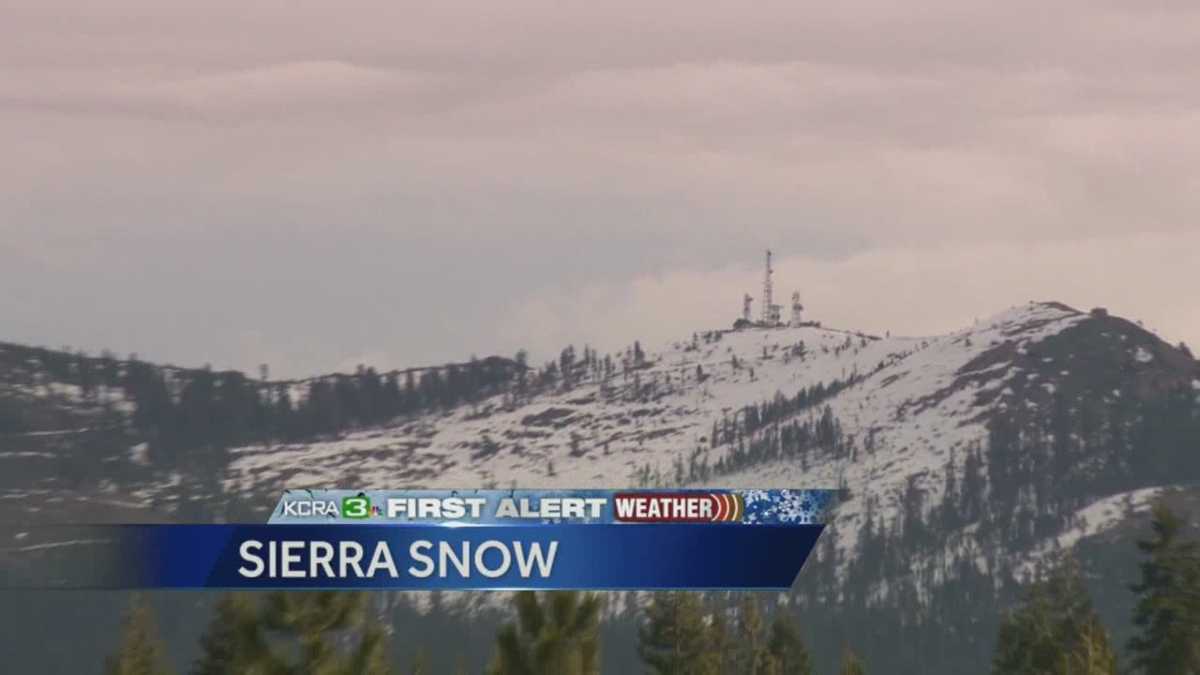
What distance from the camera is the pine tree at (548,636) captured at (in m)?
102

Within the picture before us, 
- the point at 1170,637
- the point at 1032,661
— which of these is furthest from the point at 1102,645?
the point at 1032,661

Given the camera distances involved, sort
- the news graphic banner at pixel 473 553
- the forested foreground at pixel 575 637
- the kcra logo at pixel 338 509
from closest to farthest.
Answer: the news graphic banner at pixel 473 553, the kcra logo at pixel 338 509, the forested foreground at pixel 575 637

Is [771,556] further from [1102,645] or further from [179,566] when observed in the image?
[1102,645]

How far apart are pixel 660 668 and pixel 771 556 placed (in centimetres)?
10599

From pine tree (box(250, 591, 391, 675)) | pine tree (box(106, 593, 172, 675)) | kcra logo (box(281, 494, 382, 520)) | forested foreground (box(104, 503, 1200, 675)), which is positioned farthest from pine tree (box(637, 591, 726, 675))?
kcra logo (box(281, 494, 382, 520))

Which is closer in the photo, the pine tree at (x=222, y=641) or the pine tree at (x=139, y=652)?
the pine tree at (x=222, y=641)

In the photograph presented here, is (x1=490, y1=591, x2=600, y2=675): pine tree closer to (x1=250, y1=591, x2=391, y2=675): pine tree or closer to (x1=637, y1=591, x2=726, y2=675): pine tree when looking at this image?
(x1=250, y1=591, x2=391, y2=675): pine tree

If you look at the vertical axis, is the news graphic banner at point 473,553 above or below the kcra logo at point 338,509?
below

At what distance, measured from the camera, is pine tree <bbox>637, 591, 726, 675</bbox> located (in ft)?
561

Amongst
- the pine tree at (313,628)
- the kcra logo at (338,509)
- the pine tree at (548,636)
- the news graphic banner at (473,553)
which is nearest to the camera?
the news graphic banner at (473,553)

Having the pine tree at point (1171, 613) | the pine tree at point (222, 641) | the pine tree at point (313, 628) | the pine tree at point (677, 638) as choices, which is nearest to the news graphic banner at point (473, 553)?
the pine tree at point (313, 628)

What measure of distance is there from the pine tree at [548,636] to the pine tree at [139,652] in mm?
62628

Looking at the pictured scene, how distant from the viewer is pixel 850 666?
7579 inches

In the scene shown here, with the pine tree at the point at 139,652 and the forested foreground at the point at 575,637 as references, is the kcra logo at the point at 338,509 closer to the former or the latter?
the forested foreground at the point at 575,637
